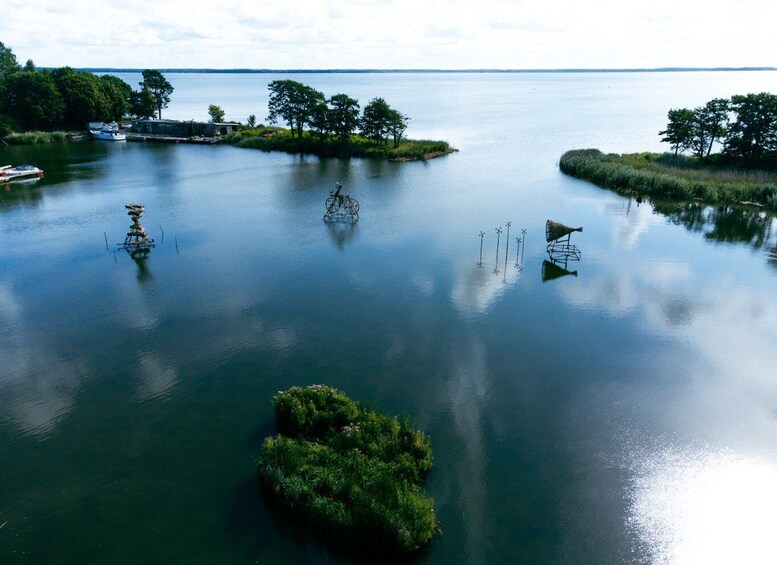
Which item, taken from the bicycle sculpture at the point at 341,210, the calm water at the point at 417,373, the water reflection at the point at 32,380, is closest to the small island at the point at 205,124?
the bicycle sculpture at the point at 341,210

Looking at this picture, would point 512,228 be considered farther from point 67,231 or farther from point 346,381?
point 67,231

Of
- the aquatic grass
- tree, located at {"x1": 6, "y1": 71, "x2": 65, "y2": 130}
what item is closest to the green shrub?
the aquatic grass

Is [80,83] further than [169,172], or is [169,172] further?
[80,83]

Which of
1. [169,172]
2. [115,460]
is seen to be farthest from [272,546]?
[169,172]

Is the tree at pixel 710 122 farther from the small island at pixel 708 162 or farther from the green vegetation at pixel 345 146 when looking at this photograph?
the green vegetation at pixel 345 146

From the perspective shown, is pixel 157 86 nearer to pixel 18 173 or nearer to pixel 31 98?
pixel 31 98

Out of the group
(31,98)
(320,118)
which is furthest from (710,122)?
(31,98)
